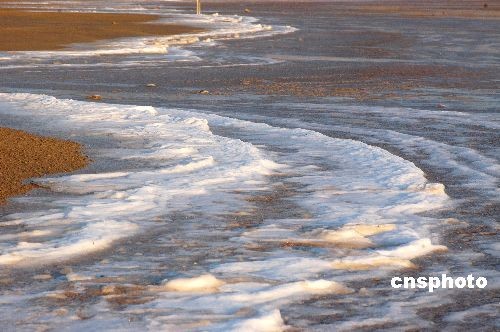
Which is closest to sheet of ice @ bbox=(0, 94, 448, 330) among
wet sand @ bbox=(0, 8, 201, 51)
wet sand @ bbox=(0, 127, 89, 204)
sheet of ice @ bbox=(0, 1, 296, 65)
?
wet sand @ bbox=(0, 127, 89, 204)

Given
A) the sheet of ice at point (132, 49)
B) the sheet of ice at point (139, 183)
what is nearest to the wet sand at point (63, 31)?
the sheet of ice at point (132, 49)

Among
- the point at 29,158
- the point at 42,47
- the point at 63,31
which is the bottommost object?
the point at 63,31

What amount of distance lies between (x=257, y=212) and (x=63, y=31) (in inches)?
1272

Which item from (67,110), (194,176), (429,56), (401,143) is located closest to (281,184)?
(194,176)

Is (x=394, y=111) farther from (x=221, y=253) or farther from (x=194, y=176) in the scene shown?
(x=221, y=253)

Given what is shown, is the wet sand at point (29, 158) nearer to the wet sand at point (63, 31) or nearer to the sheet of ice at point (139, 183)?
the sheet of ice at point (139, 183)

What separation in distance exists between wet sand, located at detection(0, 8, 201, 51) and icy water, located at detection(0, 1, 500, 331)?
13904 mm

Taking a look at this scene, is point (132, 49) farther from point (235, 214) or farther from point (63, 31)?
point (235, 214)

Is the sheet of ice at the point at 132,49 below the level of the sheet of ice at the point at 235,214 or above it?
below

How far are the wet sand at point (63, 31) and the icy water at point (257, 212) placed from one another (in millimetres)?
13904

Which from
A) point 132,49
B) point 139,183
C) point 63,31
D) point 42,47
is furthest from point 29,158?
point 63,31

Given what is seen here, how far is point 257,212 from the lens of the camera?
852cm

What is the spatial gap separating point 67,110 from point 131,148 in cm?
328

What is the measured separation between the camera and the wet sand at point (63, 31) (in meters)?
32.5
